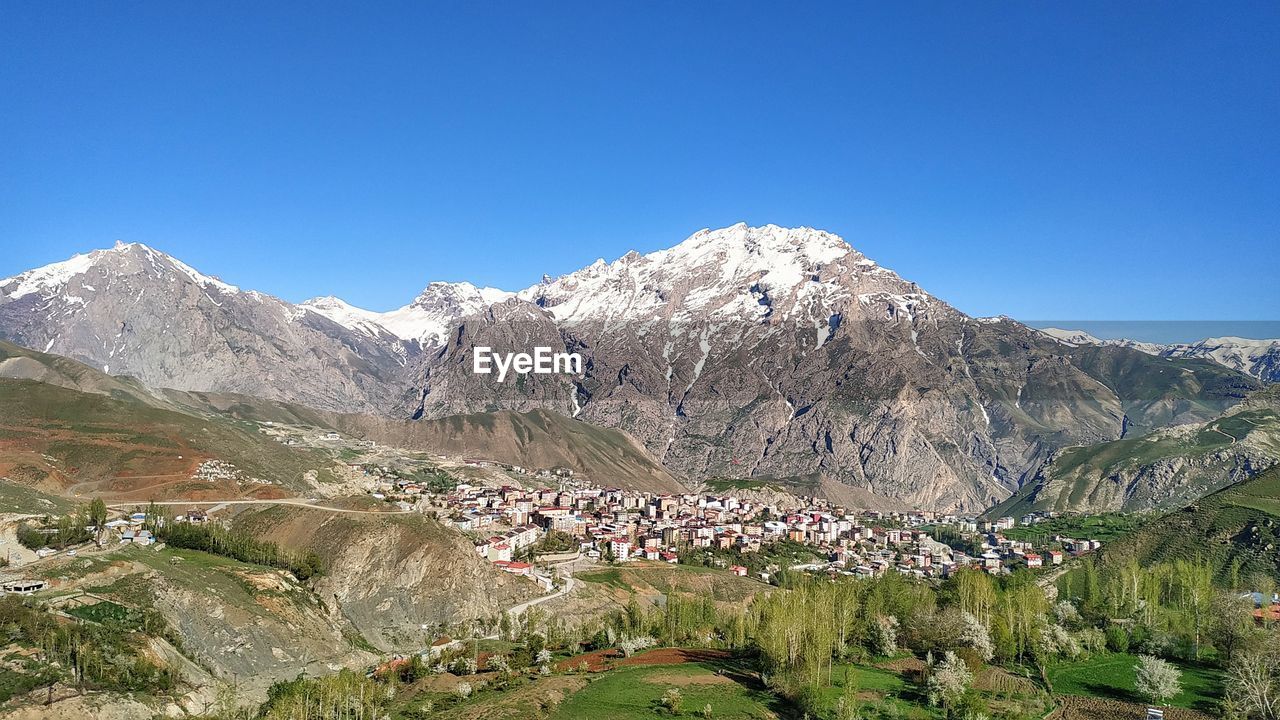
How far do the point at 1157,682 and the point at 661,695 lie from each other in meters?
27.1

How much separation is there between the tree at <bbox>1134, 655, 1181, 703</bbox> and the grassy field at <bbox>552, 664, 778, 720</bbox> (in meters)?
19.6

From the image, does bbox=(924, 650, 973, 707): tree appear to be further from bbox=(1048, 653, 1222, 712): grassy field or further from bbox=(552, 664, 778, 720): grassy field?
bbox=(552, 664, 778, 720): grassy field

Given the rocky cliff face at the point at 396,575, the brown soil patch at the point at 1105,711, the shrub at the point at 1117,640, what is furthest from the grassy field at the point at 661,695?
the rocky cliff face at the point at 396,575

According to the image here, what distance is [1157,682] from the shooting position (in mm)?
45250

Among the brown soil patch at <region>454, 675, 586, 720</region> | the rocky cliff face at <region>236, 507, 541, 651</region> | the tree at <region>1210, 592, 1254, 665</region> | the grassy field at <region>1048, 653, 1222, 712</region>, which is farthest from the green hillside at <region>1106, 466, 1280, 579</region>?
the rocky cliff face at <region>236, 507, 541, 651</region>

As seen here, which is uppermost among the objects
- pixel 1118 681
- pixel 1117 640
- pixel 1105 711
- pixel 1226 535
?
pixel 1226 535

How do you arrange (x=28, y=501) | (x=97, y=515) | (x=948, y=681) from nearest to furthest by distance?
(x=948, y=681) → (x=97, y=515) → (x=28, y=501)

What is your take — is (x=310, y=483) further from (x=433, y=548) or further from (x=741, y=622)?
(x=741, y=622)

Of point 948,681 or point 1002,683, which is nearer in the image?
point 948,681

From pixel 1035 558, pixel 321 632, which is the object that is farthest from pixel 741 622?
pixel 1035 558

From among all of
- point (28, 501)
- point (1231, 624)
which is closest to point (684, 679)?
point (1231, 624)

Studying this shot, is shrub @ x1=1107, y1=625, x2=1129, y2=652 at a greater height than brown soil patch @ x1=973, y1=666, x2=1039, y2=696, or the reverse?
shrub @ x1=1107, y1=625, x2=1129, y2=652

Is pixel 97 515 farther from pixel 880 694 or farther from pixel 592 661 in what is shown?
pixel 880 694

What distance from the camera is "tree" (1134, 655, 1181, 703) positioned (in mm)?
45250
